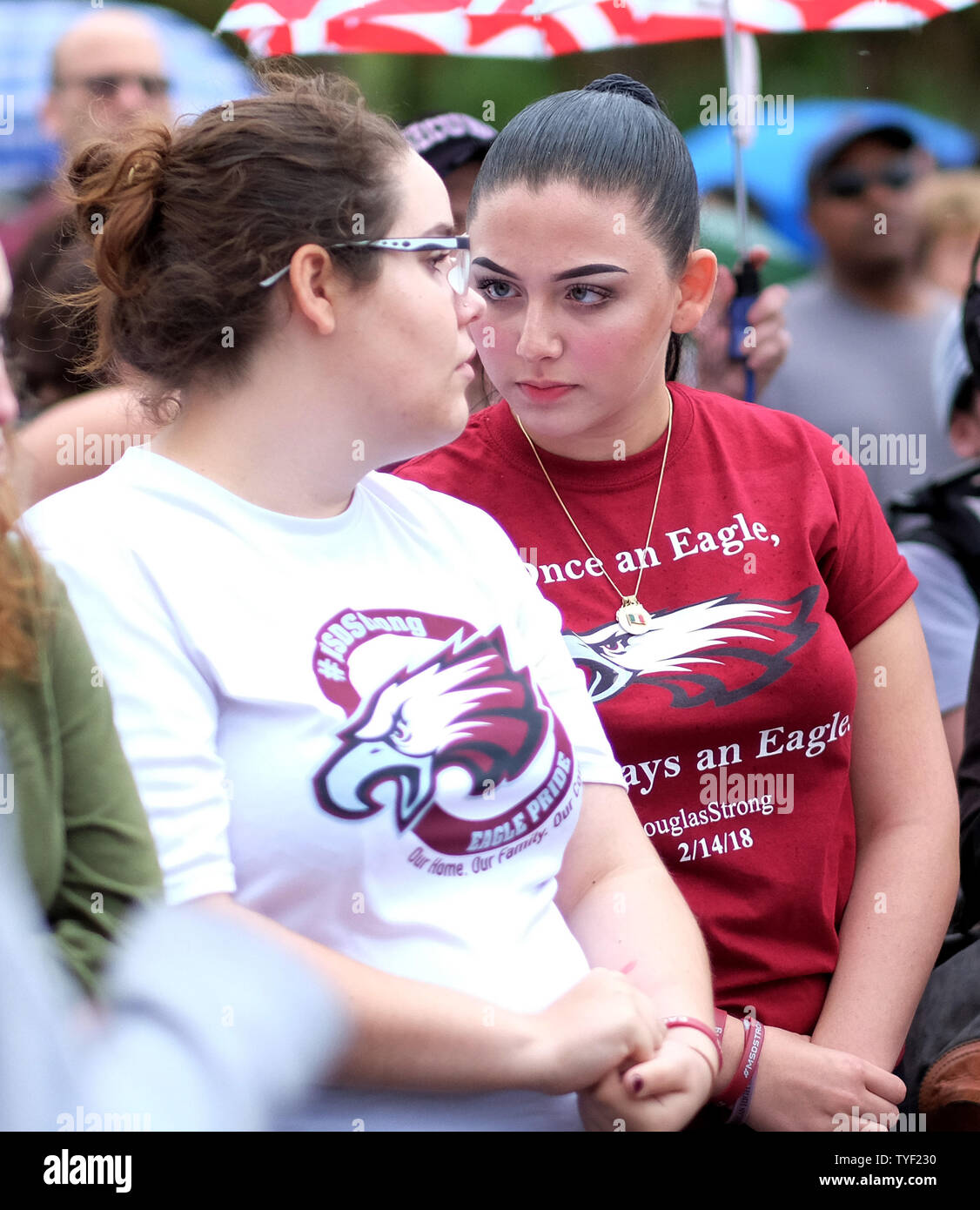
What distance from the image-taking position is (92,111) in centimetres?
182

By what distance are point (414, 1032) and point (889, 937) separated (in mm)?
889

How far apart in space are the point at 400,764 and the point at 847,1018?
0.85 m

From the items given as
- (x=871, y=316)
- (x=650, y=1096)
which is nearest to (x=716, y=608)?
(x=650, y=1096)

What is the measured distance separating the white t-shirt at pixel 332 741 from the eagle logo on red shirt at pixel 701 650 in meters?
0.31

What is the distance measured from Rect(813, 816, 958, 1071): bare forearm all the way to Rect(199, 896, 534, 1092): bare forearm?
A: 2.24ft

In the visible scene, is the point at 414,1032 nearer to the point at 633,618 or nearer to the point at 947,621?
the point at 633,618

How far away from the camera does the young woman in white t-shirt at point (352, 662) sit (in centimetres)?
137

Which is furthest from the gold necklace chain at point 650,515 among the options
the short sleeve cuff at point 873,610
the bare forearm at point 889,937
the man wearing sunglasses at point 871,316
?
the man wearing sunglasses at point 871,316

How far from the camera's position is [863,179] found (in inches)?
165

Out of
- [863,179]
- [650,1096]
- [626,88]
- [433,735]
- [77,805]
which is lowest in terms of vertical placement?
[650,1096]

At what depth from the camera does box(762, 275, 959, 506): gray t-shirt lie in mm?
3566

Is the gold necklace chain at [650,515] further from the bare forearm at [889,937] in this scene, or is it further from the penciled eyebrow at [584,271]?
the bare forearm at [889,937]

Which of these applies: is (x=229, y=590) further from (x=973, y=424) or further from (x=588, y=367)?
(x=973, y=424)

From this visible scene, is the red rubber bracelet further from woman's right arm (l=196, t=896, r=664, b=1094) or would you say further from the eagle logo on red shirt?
the eagle logo on red shirt
